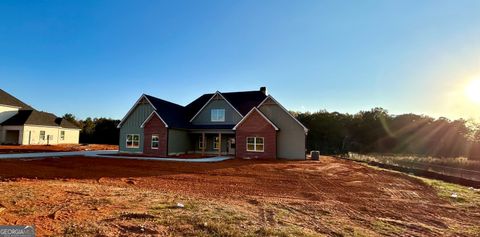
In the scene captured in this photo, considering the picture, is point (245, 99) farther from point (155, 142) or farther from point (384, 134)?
point (384, 134)

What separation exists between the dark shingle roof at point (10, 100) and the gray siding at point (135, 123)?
68.2 ft

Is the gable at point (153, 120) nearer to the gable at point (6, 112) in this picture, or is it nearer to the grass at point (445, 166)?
the grass at point (445, 166)

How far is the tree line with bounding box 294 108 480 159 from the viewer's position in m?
40.8

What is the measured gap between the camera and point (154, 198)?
25.9 feet

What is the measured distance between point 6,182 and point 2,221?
19.0ft

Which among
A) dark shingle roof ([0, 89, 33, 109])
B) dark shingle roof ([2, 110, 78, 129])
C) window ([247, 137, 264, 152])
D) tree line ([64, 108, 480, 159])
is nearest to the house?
window ([247, 137, 264, 152])

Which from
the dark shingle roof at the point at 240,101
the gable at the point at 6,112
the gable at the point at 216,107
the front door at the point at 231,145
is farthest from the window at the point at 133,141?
the gable at the point at 6,112

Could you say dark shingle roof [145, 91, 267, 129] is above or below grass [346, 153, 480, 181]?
above

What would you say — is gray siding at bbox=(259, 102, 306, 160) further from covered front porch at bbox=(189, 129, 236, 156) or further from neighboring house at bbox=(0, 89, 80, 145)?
neighboring house at bbox=(0, 89, 80, 145)

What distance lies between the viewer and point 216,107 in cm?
2727

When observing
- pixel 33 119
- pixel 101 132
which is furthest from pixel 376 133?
Result: pixel 33 119

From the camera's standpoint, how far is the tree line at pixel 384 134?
40750 millimetres

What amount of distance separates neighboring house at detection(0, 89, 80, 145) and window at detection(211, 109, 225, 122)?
2452cm

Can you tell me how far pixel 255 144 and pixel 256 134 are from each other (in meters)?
0.86
